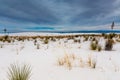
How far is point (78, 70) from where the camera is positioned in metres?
3.76

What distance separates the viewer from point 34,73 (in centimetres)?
353

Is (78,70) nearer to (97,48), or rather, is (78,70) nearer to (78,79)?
(78,79)

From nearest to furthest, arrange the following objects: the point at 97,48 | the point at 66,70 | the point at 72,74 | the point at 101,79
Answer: the point at 101,79 → the point at 72,74 → the point at 66,70 → the point at 97,48

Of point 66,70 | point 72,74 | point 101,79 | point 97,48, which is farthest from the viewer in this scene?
point 97,48

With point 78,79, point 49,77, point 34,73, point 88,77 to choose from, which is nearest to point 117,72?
point 88,77

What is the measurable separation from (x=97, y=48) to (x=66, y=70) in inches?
153

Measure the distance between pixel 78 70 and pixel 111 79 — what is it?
814mm

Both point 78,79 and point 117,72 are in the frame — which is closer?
point 78,79

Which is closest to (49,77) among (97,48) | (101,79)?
(101,79)

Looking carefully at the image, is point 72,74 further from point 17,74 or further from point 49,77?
point 17,74

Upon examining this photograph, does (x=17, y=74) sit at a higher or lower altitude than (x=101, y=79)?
higher

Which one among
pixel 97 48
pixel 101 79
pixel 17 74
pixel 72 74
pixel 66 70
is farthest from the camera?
pixel 97 48

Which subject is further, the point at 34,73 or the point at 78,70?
the point at 78,70

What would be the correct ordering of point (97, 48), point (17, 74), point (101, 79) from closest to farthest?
point (17, 74) → point (101, 79) → point (97, 48)
